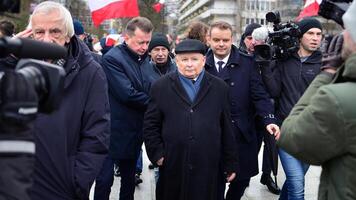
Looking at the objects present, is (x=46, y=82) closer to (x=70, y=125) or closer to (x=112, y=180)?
(x=70, y=125)

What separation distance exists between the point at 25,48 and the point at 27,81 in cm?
15

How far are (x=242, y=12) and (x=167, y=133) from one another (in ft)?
253

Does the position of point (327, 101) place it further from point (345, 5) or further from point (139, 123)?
point (139, 123)

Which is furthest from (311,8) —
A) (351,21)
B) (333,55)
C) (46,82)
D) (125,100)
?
(46,82)

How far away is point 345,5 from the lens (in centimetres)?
234

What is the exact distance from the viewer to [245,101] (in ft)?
14.4

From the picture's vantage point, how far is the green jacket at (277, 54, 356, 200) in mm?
2025

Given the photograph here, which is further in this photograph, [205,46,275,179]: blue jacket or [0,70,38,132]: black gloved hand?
[205,46,275,179]: blue jacket

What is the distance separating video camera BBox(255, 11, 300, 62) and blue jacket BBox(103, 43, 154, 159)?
112 centimetres

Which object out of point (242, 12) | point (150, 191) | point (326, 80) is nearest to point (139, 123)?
point (150, 191)

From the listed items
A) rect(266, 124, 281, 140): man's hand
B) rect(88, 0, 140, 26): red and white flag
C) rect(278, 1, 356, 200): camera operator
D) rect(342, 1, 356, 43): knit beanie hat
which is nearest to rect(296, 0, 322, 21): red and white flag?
rect(88, 0, 140, 26): red and white flag

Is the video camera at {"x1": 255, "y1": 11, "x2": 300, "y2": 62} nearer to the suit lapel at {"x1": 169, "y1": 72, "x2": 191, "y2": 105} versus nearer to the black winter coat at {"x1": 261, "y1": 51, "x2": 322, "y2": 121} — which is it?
the black winter coat at {"x1": 261, "y1": 51, "x2": 322, "y2": 121}

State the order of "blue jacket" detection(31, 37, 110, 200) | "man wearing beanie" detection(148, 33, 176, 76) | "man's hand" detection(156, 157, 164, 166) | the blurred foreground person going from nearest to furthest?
"blue jacket" detection(31, 37, 110, 200) → "man's hand" detection(156, 157, 164, 166) → "man wearing beanie" detection(148, 33, 176, 76) → the blurred foreground person

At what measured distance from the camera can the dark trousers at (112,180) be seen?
4508mm
